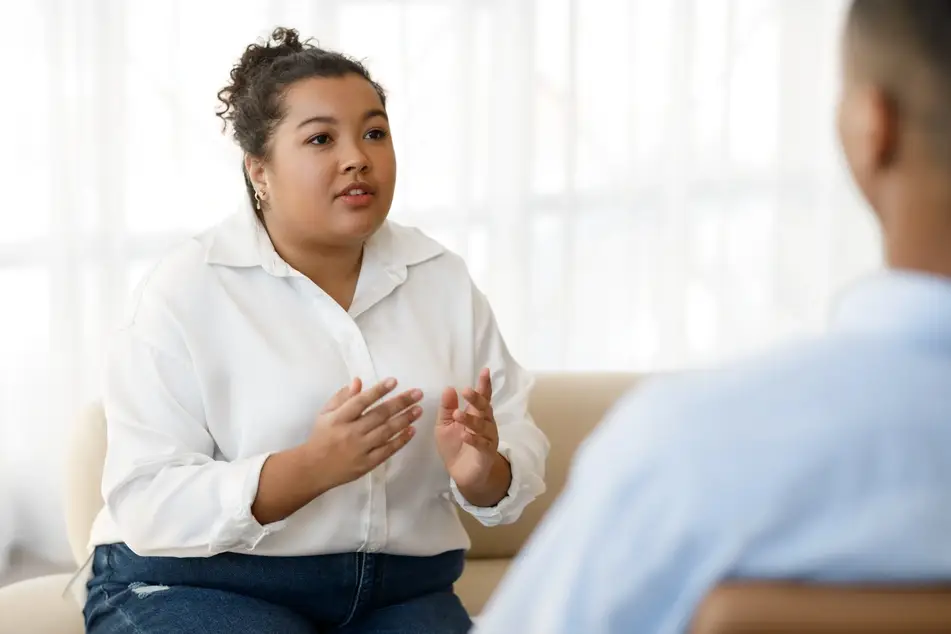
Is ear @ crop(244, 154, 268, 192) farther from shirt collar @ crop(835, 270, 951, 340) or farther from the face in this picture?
shirt collar @ crop(835, 270, 951, 340)

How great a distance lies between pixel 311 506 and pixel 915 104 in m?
1.08

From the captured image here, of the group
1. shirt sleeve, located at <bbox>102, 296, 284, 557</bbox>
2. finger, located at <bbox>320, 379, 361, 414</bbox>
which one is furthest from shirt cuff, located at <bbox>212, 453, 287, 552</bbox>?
finger, located at <bbox>320, 379, 361, 414</bbox>

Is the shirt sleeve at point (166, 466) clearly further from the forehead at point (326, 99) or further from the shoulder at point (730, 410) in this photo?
the shoulder at point (730, 410)

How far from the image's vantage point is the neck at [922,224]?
2.83ft

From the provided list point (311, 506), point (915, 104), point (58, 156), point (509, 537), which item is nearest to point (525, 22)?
point (58, 156)

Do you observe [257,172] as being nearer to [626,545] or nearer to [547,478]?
[547,478]

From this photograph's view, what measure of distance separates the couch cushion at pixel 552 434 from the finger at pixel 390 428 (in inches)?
22.6

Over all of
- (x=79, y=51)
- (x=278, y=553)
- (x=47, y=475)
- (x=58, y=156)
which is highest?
(x=79, y=51)

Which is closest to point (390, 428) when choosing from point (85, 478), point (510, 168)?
point (85, 478)

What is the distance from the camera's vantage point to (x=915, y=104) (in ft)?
2.84

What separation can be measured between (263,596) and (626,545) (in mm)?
1004

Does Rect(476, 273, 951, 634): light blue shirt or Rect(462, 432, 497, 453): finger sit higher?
Rect(476, 273, 951, 634): light blue shirt

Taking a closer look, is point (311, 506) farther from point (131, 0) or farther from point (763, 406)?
point (131, 0)

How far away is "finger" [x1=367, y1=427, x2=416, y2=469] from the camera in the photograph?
1.61 m
